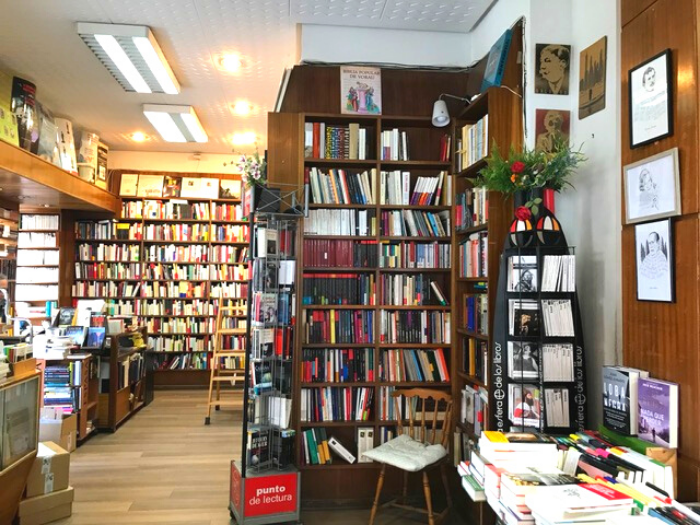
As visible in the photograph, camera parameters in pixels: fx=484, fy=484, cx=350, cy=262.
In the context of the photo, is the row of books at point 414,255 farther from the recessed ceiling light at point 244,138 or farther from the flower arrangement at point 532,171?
the recessed ceiling light at point 244,138

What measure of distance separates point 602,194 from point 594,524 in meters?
1.56

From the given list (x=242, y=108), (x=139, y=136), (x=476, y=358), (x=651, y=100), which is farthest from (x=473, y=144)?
(x=139, y=136)

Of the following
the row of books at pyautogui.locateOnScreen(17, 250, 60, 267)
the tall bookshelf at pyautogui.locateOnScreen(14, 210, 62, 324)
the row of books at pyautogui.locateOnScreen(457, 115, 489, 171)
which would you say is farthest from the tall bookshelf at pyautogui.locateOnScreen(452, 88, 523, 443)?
the row of books at pyautogui.locateOnScreen(17, 250, 60, 267)

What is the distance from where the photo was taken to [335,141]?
349 centimetres

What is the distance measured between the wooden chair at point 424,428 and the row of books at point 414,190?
52.2 inches

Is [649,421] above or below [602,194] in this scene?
below

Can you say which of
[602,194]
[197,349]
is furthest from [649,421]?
[197,349]

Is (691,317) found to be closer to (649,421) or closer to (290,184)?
(649,421)

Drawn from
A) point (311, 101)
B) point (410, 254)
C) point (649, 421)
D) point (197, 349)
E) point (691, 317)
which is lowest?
point (197, 349)

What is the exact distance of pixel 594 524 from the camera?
142cm

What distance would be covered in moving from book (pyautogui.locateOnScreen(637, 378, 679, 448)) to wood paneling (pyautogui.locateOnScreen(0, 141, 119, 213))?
15.4 feet

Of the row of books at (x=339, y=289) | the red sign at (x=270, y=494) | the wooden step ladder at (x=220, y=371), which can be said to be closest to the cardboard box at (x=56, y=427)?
the wooden step ladder at (x=220, y=371)

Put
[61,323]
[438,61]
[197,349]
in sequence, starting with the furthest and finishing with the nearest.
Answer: [197,349]
[61,323]
[438,61]

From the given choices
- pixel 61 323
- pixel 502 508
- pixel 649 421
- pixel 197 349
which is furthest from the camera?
pixel 197 349
